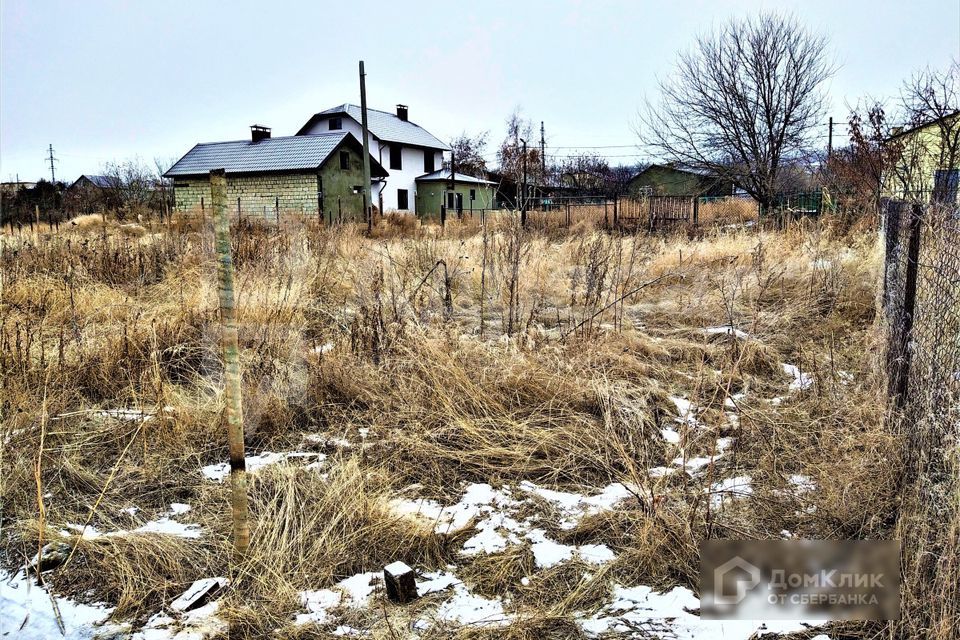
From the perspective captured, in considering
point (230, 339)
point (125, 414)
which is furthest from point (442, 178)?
point (230, 339)

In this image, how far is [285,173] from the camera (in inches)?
998

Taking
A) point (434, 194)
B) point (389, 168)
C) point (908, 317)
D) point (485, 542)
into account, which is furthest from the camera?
point (434, 194)

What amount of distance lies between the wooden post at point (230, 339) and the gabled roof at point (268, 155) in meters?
23.5

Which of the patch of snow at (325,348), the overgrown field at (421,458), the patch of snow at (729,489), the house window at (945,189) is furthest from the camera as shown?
the house window at (945,189)

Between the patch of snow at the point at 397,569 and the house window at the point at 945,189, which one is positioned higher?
the house window at the point at 945,189

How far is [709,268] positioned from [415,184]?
97.5ft

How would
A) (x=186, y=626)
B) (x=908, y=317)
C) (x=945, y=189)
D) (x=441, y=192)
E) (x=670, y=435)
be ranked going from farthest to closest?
(x=441, y=192)
(x=945, y=189)
(x=670, y=435)
(x=908, y=317)
(x=186, y=626)

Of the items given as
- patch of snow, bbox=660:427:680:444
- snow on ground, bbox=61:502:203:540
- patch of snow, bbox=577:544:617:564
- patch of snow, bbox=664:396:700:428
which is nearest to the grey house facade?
patch of snow, bbox=664:396:700:428

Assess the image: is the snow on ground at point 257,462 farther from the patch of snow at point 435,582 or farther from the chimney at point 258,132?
the chimney at point 258,132

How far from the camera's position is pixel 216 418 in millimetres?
3316

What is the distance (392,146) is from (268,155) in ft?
29.3

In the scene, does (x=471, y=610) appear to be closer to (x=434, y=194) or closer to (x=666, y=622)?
(x=666, y=622)

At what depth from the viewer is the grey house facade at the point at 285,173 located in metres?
24.8

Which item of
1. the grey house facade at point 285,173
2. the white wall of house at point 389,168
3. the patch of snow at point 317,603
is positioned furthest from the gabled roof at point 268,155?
the patch of snow at point 317,603
